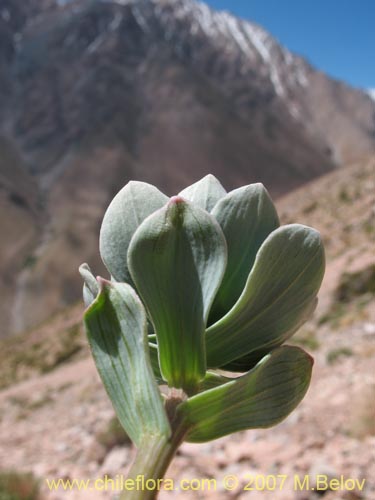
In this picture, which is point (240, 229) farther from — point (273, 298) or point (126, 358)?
point (126, 358)

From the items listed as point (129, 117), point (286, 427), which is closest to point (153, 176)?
point (129, 117)

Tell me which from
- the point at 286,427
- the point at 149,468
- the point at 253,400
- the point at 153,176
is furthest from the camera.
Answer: the point at 153,176

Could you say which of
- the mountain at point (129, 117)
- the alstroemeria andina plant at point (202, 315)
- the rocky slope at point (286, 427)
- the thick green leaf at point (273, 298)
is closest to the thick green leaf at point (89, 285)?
the alstroemeria andina plant at point (202, 315)

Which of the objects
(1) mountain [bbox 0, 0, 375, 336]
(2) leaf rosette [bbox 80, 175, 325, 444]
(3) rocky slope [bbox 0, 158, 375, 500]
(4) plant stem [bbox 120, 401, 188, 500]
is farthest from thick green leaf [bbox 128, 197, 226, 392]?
(1) mountain [bbox 0, 0, 375, 336]

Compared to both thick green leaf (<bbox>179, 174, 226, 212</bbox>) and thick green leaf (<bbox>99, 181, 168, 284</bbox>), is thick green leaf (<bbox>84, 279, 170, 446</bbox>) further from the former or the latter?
thick green leaf (<bbox>179, 174, 226, 212</bbox>)

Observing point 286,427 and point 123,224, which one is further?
point 286,427

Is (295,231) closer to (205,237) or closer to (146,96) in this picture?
(205,237)

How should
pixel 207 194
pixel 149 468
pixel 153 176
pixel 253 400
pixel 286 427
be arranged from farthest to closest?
pixel 153 176 < pixel 286 427 < pixel 207 194 < pixel 253 400 < pixel 149 468

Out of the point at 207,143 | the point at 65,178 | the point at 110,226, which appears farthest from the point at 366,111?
the point at 110,226
